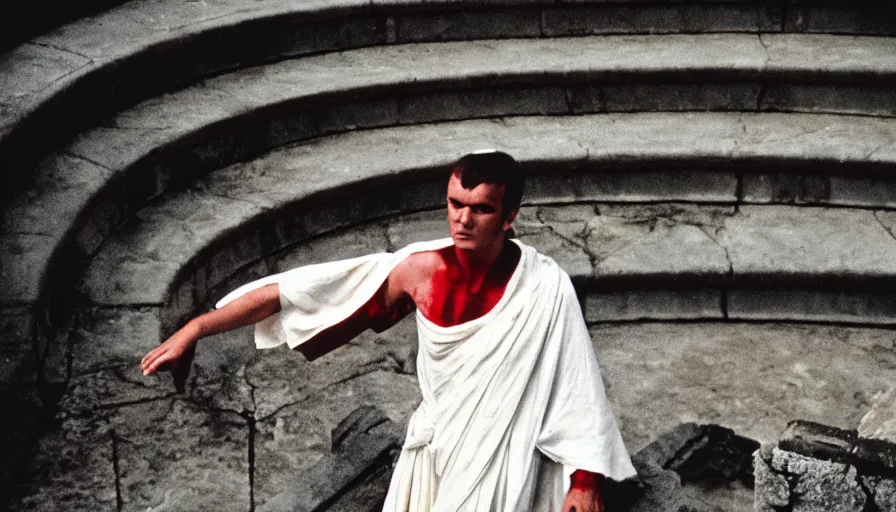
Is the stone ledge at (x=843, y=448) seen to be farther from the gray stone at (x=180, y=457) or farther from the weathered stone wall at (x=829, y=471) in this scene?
the gray stone at (x=180, y=457)

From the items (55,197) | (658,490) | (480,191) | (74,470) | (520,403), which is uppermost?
(55,197)

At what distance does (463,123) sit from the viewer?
6547mm

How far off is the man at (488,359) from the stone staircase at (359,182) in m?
1.09

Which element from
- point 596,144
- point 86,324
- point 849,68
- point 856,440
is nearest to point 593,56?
point 596,144

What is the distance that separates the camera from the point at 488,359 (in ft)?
11.4

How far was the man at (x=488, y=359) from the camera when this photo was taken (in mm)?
3453

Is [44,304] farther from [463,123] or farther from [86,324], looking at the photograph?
[463,123]

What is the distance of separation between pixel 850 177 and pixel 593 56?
1.49m

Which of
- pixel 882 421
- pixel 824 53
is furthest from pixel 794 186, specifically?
pixel 882 421

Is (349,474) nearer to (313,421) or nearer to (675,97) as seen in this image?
(313,421)

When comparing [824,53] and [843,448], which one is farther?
[824,53]

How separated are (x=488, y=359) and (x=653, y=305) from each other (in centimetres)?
244

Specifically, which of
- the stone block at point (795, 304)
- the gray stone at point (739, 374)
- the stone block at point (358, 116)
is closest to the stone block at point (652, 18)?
the stone block at point (358, 116)

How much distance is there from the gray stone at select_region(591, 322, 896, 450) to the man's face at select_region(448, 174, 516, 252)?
1.82 m
